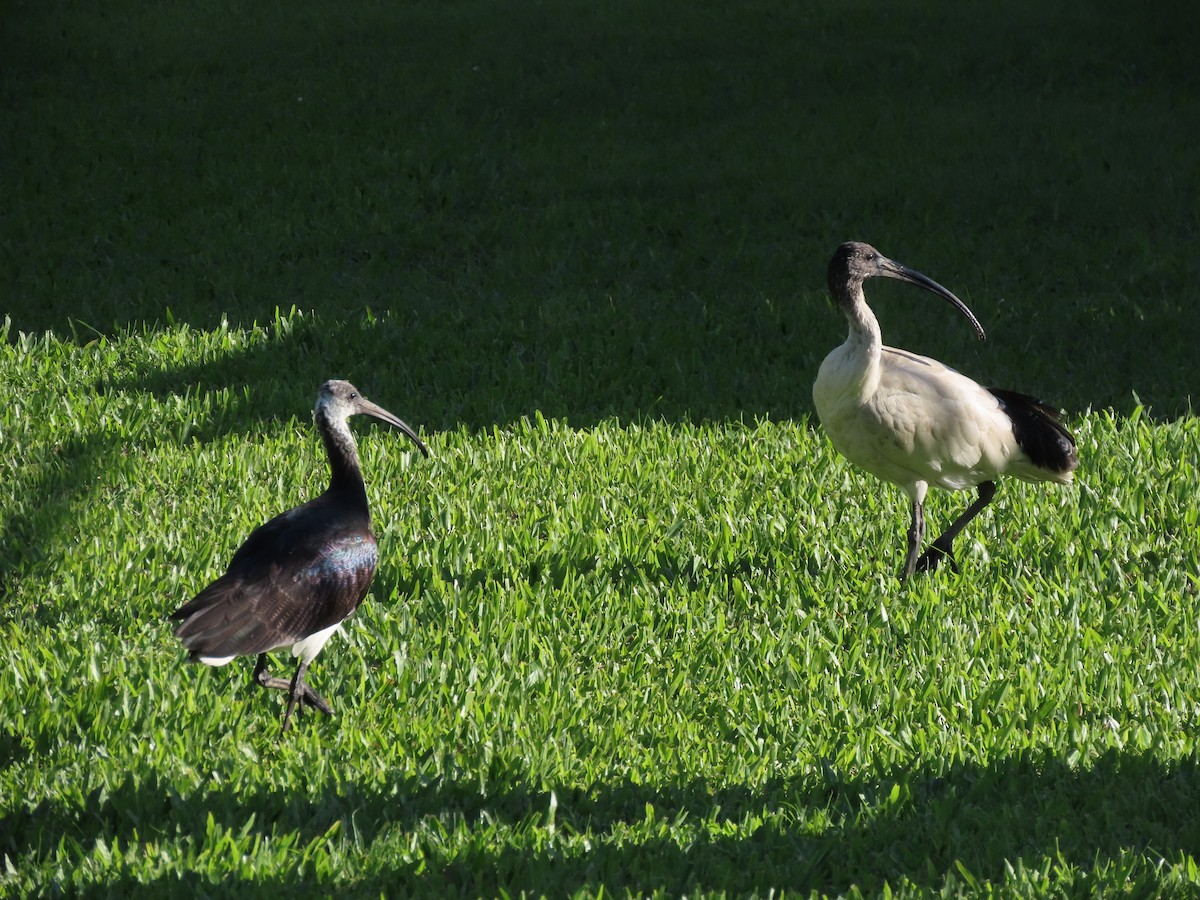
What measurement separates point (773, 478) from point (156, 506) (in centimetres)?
289

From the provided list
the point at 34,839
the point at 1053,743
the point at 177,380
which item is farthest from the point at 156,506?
the point at 1053,743

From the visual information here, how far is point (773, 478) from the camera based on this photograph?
6691 millimetres

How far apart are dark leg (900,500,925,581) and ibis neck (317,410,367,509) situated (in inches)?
90.5

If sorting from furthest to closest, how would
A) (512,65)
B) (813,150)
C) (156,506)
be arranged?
(512,65), (813,150), (156,506)

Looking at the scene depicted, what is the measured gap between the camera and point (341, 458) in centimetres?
479

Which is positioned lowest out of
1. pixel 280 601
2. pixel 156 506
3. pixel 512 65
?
pixel 156 506

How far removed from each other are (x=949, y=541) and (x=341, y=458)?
8.67 ft

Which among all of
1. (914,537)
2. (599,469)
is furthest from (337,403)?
(914,537)

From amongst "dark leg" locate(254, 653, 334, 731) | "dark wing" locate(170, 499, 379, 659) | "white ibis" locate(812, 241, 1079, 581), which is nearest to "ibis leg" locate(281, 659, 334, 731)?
"dark leg" locate(254, 653, 334, 731)

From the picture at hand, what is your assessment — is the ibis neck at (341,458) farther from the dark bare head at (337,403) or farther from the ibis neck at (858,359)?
the ibis neck at (858,359)

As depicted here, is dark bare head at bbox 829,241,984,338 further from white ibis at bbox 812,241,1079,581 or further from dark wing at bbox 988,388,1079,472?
dark wing at bbox 988,388,1079,472

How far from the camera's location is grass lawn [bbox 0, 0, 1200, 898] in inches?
156

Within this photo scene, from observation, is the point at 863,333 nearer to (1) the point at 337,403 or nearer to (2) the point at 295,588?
(1) the point at 337,403

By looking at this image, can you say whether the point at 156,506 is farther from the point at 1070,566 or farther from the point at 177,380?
the point at 1070,566
